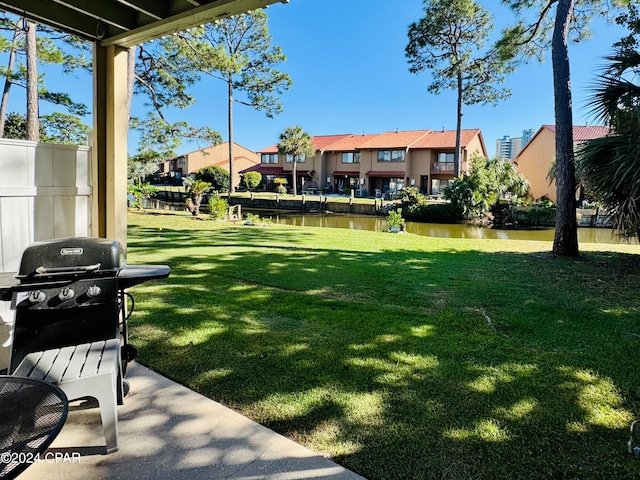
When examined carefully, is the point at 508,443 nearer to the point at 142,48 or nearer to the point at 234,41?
the point at 142,48

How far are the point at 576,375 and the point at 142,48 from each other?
45.3 feet

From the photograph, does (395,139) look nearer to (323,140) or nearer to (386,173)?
(386,173)

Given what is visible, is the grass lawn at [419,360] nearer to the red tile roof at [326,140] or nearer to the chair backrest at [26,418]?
the chair backrest at [26,418]

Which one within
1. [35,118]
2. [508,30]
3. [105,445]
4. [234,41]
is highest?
[234,41]

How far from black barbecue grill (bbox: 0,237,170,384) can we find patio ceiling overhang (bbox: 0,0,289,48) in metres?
1.67

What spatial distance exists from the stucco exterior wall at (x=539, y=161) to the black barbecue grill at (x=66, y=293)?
32.6 m

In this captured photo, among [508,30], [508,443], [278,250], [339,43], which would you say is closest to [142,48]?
[278,250]

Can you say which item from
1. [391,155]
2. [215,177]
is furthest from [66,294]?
[215,177]

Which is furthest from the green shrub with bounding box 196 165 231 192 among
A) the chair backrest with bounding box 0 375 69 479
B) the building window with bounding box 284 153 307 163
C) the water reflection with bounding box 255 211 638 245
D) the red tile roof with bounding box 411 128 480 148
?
the chair backrest with bounding box 0 375 69 479

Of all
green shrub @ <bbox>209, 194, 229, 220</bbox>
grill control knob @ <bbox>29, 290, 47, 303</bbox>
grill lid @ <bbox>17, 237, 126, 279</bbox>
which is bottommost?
grill control knob @ <bbox>29, 290, 47, 303</bbox>

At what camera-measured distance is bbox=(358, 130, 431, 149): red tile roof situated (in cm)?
3706

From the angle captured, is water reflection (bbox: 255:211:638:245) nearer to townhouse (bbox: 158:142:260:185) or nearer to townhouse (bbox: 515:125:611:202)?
townhouse (bbox: 515:125:611:202)

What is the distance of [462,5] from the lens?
24.2 metres

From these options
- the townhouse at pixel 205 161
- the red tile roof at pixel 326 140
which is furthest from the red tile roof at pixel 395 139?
the townhouse at pixel 205 161
